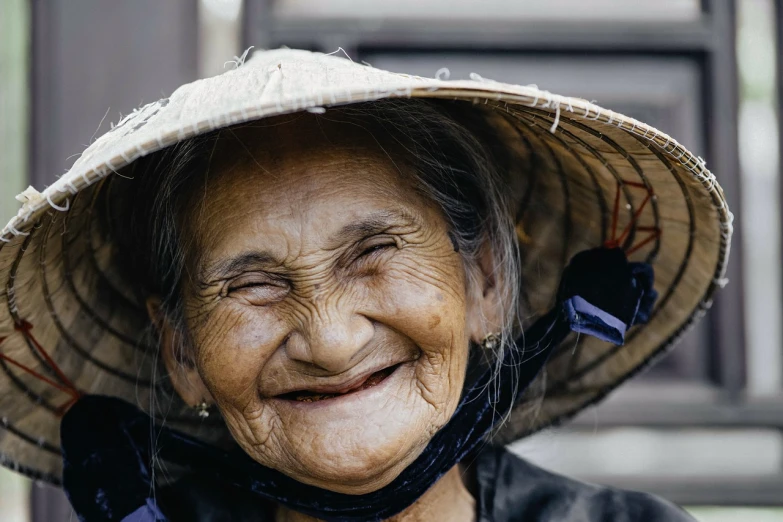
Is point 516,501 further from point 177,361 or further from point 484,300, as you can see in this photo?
point 177,361

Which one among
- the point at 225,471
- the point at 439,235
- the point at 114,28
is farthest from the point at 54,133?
the point at 439,235

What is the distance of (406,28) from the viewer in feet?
7.85

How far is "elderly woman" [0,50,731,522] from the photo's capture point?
1286 mm

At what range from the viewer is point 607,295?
152 cm

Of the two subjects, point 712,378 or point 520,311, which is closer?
point 520,311

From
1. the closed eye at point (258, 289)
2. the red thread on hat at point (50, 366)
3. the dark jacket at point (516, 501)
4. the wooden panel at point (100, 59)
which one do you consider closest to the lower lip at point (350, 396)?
the closed eye at point (258, 289)

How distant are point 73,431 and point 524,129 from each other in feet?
3.03

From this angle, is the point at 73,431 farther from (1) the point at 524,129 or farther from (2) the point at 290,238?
(1) the point at 524,129

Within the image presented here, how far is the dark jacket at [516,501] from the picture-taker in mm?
1562

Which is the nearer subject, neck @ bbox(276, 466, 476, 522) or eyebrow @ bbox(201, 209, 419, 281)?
eyebrow @ bbox(201, 209, 419, 281)

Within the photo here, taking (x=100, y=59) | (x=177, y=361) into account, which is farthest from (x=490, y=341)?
(x=100, y=59)

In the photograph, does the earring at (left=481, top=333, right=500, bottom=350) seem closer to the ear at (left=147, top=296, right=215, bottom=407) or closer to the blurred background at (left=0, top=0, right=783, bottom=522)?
the ear at (left=147, top=296, right=215, bottom=407)

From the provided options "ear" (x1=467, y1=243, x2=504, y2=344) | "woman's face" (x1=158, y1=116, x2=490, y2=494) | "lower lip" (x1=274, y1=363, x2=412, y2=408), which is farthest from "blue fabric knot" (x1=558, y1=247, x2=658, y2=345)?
"lower lip" (x1=274, y1=363, x2=412, y2=408)

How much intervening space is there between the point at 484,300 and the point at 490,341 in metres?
0.07
